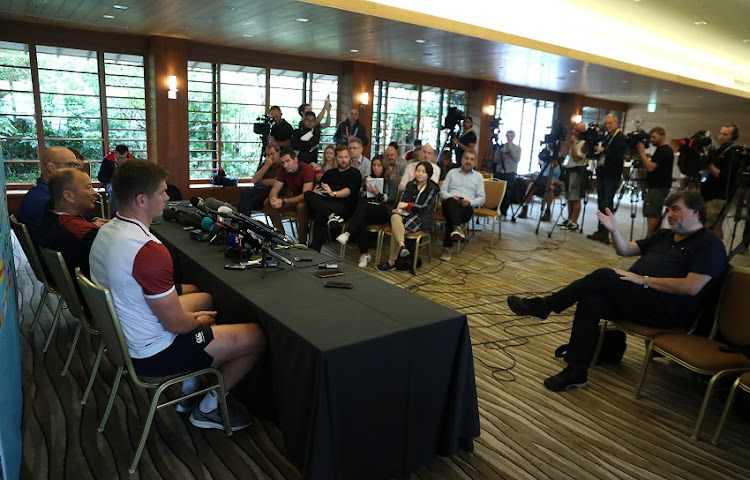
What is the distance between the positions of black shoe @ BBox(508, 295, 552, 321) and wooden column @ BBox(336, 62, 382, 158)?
7.74 meters

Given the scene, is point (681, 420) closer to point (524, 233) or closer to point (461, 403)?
point (461, 403)

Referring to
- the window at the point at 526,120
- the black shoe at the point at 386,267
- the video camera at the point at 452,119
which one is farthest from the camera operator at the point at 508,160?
the window at the point at 526,120

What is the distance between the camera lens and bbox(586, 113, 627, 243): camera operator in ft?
22.1

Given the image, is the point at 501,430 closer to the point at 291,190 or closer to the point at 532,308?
the point at 532,308

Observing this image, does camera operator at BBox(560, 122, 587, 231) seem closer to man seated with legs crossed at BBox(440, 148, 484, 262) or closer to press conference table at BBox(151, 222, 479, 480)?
man seated with legs crossed at BBox(440, 148, 484, 262)

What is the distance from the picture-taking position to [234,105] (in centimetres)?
983

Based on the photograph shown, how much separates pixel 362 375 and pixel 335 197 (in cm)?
382

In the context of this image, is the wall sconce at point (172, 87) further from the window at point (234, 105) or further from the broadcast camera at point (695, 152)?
the broadcast camera at point (695, 152)

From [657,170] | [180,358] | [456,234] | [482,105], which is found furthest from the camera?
[482,105]

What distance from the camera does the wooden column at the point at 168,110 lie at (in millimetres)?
8258

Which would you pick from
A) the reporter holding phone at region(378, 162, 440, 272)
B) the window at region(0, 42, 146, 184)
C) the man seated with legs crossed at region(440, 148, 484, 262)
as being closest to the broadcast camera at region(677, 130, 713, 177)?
the man seated with legs crossed at region(440, 148, 484, 262)

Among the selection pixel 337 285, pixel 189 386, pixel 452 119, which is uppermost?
pixel 452 119

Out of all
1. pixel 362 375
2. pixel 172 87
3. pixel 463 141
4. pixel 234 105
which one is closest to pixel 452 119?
pixel 463 141

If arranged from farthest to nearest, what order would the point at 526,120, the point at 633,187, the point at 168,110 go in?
the point at 526,120 < the point at 633,187 < the point at 168,110
